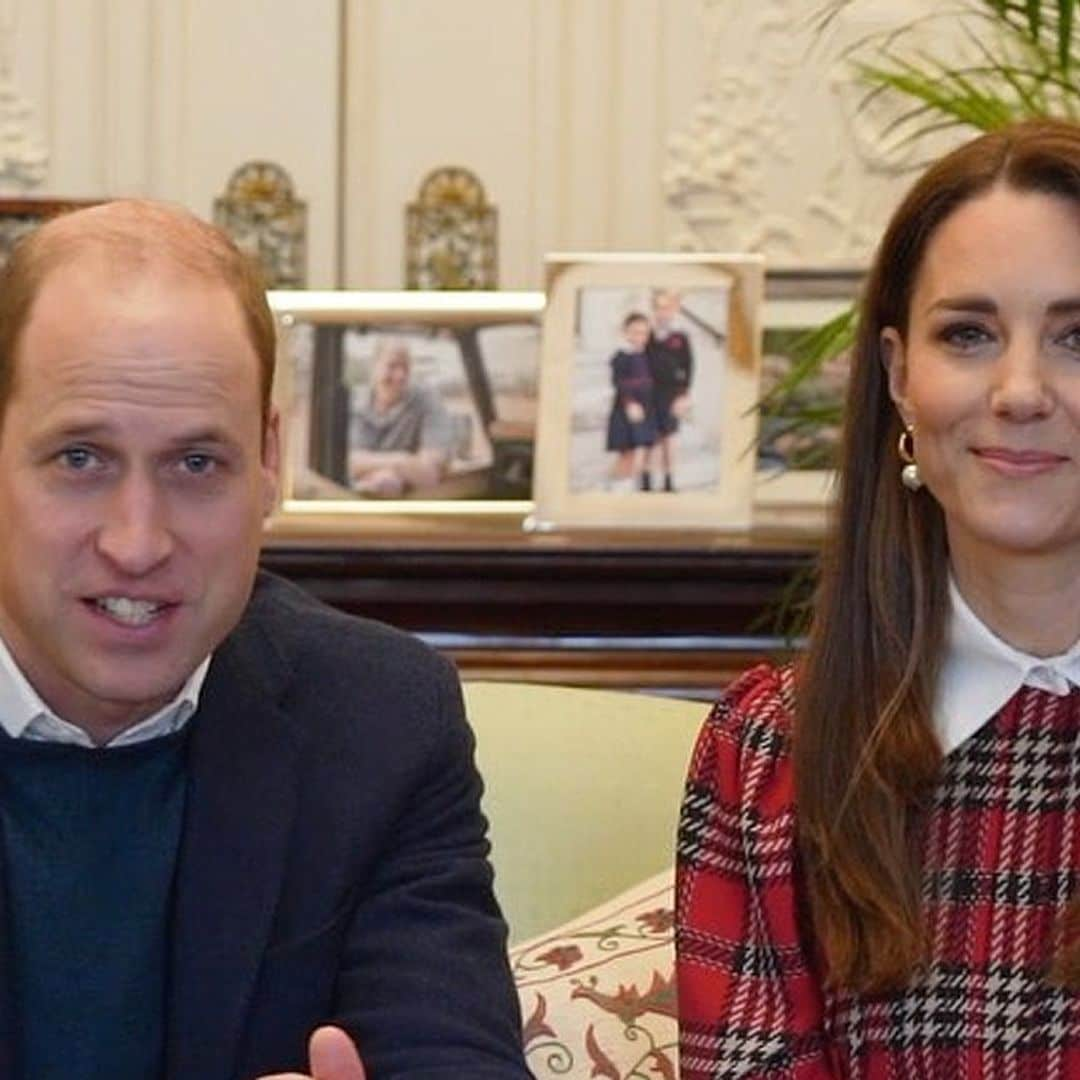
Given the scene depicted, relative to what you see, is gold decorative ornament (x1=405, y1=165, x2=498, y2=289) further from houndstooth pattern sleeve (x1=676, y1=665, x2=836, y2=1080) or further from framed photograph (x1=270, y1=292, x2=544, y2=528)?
houndstooth pattern sleeve (x1=676, y1=665, x2=836, y2=1080)

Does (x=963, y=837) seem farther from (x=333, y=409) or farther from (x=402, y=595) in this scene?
(x=333, y=409)

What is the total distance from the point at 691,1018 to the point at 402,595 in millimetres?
1157

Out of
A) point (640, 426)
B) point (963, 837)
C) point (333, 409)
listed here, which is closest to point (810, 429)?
point (640, 426)

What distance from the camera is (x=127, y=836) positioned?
207 cm

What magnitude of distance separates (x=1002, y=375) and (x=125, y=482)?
0.64 meters

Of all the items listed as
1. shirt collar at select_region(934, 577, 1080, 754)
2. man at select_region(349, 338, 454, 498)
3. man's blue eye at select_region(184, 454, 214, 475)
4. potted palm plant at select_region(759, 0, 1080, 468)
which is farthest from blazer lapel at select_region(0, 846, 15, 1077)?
man at select_region(349, 338, 454, 498)

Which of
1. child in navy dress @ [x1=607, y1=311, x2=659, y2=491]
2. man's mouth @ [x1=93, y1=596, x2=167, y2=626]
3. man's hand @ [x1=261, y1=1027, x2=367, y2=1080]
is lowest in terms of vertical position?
man's hand @ [x1=261, y1=1027, x2=367, y2=1080]

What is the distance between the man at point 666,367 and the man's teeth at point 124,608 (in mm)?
1477

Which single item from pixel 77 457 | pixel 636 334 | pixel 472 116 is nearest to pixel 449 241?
pixel 472 116

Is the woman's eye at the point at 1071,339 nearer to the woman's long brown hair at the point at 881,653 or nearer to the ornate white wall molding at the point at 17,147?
the woman's long brown hair at the point at 881,653

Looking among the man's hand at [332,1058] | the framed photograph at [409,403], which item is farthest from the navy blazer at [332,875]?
the framed photograph at [409,403]

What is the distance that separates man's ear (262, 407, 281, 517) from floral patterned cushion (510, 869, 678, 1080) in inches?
19.2

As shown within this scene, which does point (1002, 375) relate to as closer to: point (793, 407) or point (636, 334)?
point (636, 334)

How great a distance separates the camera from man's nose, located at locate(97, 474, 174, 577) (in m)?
1.97
